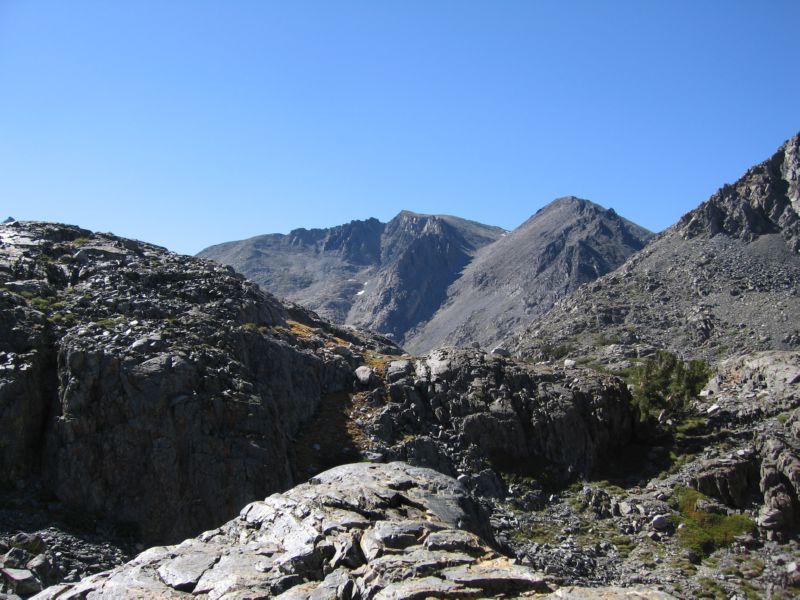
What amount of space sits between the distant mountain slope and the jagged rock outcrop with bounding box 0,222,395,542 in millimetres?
79455

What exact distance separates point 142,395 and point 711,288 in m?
126

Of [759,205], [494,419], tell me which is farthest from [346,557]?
[759,205]

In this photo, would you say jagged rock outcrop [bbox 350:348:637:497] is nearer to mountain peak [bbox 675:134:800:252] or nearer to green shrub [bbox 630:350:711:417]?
green shrub [bbox 630:350:711:417]

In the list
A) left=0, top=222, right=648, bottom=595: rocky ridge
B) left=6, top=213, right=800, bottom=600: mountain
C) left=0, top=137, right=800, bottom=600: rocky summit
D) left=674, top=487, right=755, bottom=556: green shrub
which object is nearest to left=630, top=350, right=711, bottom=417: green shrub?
left=0, top=137, right=800, bottom=600: rocky summit

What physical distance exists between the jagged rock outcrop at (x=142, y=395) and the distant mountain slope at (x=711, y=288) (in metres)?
79.5

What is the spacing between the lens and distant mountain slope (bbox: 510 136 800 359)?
118812mm

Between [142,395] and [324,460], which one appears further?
[324,460]

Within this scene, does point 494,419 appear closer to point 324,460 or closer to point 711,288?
point 324,460

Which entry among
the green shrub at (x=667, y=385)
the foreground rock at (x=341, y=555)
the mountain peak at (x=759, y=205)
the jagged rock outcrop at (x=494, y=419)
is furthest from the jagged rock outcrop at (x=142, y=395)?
the mountain peak at (x=759, y=205)

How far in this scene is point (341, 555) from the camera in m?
20.5

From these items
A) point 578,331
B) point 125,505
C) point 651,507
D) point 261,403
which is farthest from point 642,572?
point 578,331

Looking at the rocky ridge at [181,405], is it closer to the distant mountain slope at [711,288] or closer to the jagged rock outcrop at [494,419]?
the jagged rock outcrop at [494,419]

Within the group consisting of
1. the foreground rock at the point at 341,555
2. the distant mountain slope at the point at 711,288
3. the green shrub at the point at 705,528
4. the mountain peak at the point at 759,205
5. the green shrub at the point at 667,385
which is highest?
the mountain peak at the point at 759,205

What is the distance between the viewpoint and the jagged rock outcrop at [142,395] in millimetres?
35094
